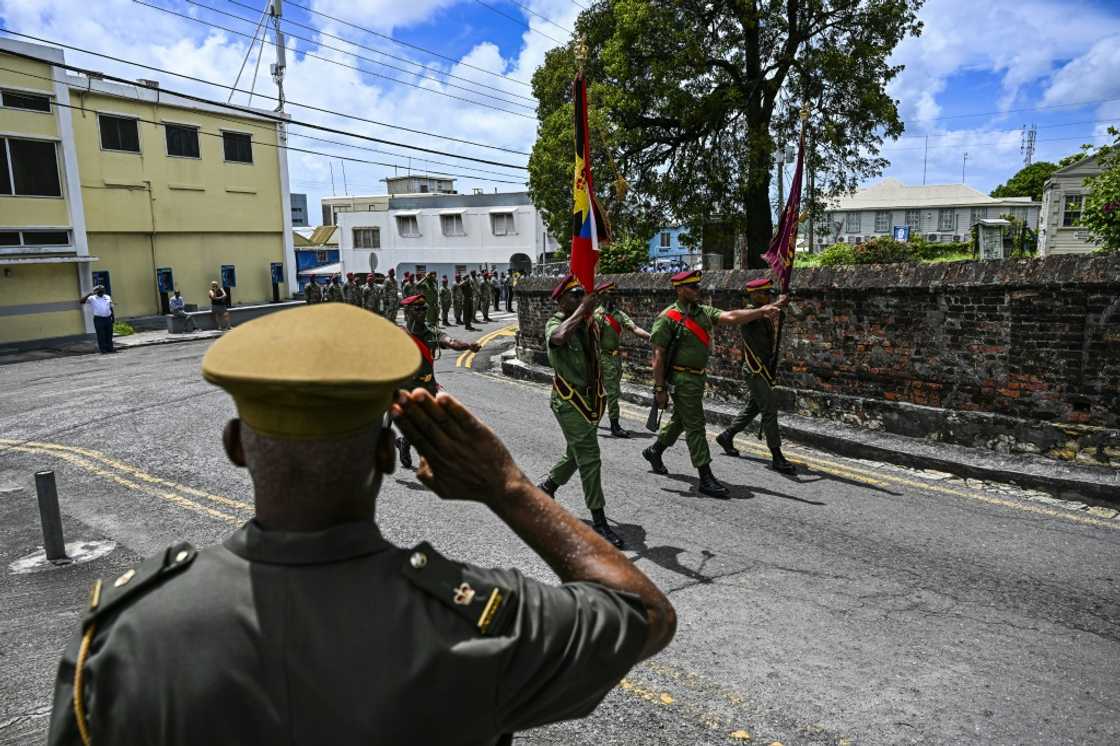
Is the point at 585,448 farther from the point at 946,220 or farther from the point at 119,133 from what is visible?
the point at 946,220

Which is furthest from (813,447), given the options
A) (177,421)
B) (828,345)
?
(177,421)

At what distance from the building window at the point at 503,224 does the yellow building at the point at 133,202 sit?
19.7 m

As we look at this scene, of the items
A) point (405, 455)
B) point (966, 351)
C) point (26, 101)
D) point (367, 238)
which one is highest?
point (26, 101)

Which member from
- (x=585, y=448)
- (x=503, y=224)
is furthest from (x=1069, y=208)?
(x=585, y=448)

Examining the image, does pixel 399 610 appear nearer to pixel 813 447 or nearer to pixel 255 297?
pixel 813 447

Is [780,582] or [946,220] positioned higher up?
[946,220]

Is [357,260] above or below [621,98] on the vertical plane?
below

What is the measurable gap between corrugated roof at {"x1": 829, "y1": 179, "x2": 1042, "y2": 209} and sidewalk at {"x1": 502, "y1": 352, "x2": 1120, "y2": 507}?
214 feet

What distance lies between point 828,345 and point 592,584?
9.18 meters

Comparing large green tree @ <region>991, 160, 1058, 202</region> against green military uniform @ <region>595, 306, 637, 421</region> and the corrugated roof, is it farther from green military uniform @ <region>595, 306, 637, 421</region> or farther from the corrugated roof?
green military uniform @ <region>595, 306, 637, 421</region>

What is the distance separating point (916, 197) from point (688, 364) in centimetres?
7431

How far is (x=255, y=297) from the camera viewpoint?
3212cm

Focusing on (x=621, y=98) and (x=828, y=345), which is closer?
(x=828, y=345)

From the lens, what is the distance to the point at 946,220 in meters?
70.4
